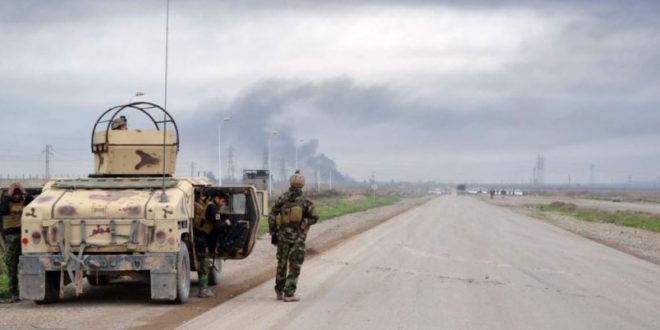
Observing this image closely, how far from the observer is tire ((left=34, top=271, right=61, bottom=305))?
12.3m

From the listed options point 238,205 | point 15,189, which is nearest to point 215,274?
point 238,205

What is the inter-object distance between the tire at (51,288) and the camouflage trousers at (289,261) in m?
3.20

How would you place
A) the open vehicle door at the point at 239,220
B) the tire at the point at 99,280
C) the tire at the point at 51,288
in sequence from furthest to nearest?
1. the open vehicle door at the point at 239,220
2. the tire at the point at 99,280
3. the tire at the point at 51,288

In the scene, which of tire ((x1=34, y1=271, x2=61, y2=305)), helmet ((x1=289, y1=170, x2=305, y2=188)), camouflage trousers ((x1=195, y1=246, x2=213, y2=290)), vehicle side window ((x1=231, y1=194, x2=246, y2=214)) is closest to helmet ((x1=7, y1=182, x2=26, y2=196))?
tire ((x1=34, y1=271, x2=61, y2=305))

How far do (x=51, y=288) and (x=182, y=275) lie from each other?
6.10 feet

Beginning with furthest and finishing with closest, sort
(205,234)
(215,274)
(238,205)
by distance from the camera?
1. (215,274)
2. (238,205)
3. (205,234)

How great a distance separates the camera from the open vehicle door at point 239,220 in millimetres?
14656

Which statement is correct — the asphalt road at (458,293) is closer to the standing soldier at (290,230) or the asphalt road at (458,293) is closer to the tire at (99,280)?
the standing soldier at (290,230)

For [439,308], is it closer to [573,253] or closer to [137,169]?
[137,169]

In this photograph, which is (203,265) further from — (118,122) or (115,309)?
(118,122)

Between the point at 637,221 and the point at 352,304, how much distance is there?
148 feet

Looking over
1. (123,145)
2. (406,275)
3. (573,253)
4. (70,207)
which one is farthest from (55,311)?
(573,253)

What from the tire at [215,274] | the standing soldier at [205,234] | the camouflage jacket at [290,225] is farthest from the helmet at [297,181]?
the tire at [215,274]

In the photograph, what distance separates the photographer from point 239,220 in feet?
48.9
